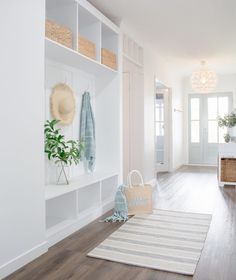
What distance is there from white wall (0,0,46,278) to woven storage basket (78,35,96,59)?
0.75 meters

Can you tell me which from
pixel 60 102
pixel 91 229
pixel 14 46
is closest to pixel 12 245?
pixel 91 229

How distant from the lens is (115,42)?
4.30m

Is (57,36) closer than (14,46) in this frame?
No

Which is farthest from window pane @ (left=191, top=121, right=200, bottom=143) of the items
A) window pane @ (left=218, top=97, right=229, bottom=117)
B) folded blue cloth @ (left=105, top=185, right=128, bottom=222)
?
folded blue cloth @ (left=105, top=185, right=128, bottom=222)

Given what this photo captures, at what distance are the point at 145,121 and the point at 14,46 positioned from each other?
3.58 m

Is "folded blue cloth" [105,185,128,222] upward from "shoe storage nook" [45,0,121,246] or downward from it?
downward

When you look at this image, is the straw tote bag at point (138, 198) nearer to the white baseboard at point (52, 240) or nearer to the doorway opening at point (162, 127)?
the white baseboard at point (52, 240)

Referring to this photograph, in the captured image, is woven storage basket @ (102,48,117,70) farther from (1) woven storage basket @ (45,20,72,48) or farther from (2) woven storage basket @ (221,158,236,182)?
(2) woven storage basket @ (221,158,236,182)

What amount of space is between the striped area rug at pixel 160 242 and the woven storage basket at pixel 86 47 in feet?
6.47

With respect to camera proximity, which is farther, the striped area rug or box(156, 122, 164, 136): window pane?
box(156, 122, 164, 136): window pane

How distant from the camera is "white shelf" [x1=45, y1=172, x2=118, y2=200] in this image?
2.92m

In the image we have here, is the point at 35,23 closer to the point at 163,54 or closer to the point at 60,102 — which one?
the point at 60,102

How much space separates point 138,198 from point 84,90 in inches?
63.0

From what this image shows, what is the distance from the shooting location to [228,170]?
19.6ft
